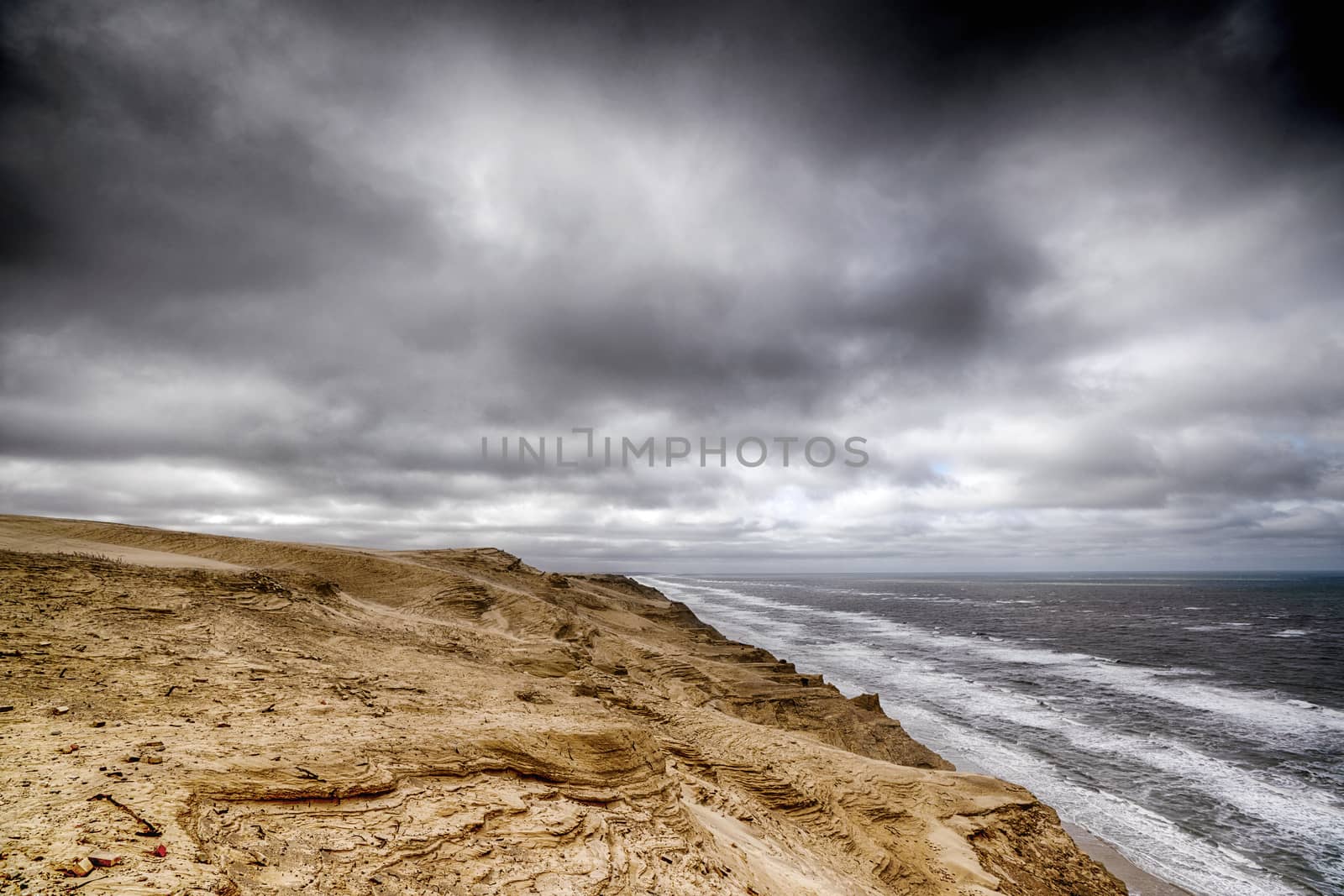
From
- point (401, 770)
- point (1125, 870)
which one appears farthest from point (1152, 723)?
point (401, 770)

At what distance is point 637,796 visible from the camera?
25.5 ft

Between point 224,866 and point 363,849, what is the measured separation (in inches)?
42.3

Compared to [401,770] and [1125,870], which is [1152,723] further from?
[401,770]

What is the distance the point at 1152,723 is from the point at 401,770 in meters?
29.5

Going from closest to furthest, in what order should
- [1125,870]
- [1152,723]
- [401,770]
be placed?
[401,770] < [1125,870] < [1152,723]

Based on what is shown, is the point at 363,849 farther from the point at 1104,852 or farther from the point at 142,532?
the point at 142,532

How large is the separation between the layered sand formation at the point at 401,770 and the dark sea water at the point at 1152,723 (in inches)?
206

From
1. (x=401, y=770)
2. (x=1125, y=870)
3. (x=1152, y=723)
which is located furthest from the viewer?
(x=1152, y=723)

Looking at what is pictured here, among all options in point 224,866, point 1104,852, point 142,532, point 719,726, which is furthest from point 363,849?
point 142,532

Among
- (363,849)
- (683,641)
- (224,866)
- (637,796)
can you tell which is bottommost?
(683,641)

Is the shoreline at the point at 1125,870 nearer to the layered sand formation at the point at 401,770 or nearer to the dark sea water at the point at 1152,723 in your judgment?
the dark sea water at the point at 1152,723

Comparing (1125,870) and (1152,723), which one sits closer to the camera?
(1125,870)

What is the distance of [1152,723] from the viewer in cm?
2422

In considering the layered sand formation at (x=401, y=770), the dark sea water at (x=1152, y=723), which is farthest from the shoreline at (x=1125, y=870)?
the layered sand formation at (x=401, y=770)
